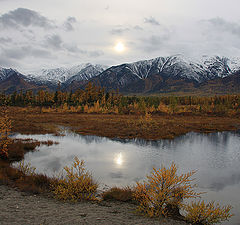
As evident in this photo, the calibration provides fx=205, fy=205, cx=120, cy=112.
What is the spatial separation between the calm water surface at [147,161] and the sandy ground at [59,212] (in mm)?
4130

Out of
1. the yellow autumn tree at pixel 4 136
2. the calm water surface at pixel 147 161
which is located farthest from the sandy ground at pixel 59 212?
the yellow autumn tree at pixel 4 136

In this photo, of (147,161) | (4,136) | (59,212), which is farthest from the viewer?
(147,161)

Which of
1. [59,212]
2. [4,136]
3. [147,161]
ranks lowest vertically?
[147,161]

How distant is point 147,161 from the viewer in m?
20.0

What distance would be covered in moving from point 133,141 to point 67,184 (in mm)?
20295

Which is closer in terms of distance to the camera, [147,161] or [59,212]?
[59,212]

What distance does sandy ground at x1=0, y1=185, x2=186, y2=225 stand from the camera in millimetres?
7820

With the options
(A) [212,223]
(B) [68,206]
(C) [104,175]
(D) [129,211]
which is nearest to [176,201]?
(A) [212,223]

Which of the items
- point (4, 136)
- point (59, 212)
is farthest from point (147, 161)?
point (4, 136)

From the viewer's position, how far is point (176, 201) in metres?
10.2

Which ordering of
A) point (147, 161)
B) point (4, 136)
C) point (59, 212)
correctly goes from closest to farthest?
point (59, 212), point (4, 136), point (147, 161)

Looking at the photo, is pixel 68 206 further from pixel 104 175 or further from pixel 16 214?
pixel 104 175

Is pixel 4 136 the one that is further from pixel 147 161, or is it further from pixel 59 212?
pixel 147 161

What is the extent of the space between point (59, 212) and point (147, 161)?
41.3ft
